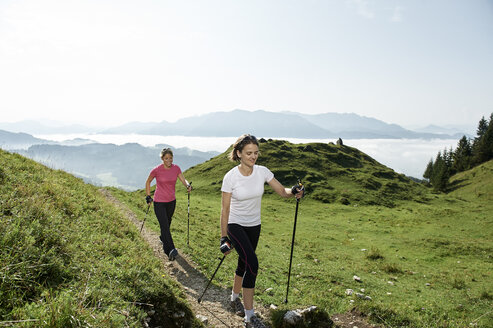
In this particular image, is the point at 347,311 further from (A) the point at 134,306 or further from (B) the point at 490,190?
(B) the point at 490,190

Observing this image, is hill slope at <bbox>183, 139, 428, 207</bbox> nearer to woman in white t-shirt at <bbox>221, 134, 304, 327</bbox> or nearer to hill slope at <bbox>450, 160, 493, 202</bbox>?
hill slope at <bbox>450, 160, 493, 202</bbox>

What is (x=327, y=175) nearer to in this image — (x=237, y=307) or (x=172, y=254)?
(x=172, y=254)

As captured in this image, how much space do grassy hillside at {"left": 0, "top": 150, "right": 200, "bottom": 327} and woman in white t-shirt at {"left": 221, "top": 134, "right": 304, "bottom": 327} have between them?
4.94 feet

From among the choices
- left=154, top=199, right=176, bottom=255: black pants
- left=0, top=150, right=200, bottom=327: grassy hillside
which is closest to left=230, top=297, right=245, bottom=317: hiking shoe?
left=0, top=150, right=200, bottom=327: grassy hillside

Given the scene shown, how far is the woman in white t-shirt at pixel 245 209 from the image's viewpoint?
6.05 metres

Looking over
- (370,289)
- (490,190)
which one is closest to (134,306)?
(370,289)

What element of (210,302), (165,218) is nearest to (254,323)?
(210,302)

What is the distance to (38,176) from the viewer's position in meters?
10.9

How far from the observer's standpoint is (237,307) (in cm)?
708

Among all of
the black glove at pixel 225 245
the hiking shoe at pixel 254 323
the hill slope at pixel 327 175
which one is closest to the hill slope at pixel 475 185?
the hill slope at pixel 327 175

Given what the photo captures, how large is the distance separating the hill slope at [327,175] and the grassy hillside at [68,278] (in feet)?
138

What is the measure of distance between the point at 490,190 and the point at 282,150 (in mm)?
50975

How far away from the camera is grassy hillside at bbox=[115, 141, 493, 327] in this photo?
8477 mm

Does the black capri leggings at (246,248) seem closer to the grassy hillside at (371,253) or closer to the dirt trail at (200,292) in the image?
the dirt trail at (200,292)
